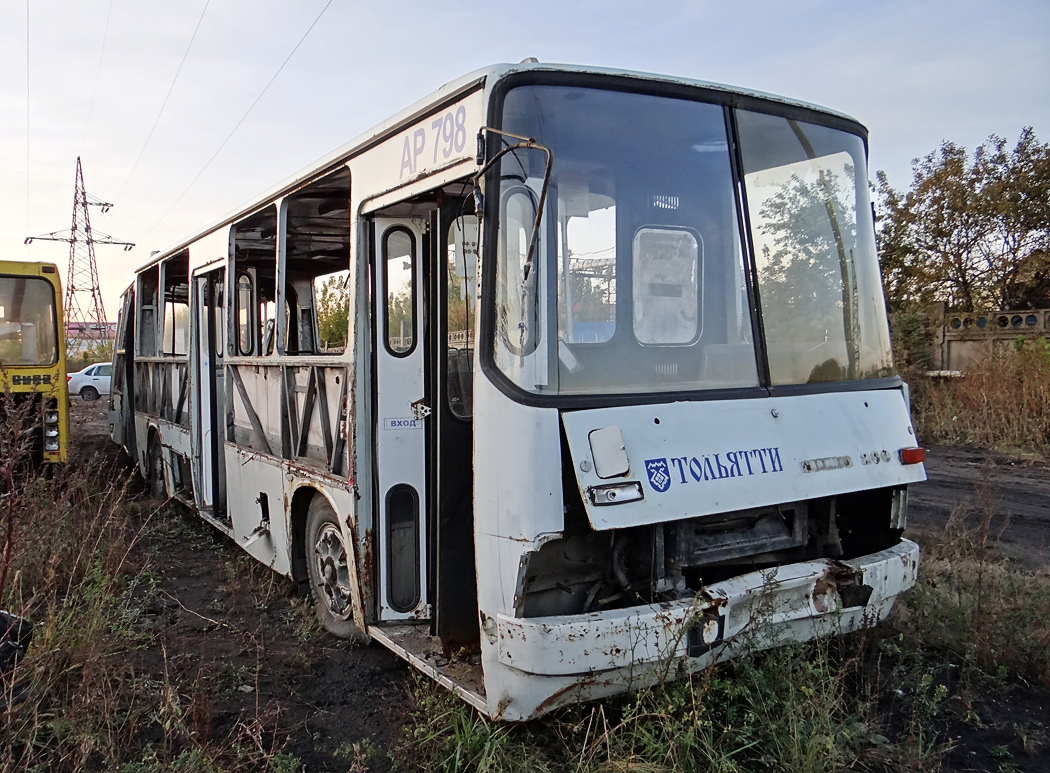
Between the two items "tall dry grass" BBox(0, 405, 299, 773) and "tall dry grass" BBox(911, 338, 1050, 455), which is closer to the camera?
"tall dry grass" BBox(0, 405, 299, 773)

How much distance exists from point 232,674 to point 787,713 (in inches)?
107

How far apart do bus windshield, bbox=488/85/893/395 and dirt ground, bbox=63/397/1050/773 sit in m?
1.76

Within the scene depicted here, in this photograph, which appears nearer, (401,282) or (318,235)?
(401,282)

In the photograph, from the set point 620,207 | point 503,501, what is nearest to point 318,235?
point 620,207

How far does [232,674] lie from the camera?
412cm

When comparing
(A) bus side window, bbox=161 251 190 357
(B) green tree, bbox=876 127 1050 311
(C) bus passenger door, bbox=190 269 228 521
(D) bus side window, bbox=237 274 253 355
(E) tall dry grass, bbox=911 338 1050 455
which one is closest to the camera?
(D) bus side window, bbox=237 274 253 355

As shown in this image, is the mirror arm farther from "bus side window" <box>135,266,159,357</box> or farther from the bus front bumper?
"bus side window" <box>135,266,159,357</box>

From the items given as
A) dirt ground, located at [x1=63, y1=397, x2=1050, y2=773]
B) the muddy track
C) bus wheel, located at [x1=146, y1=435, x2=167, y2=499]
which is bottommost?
dirt ground, located at [x1=63, y1=397, x2=1050, y2=773]

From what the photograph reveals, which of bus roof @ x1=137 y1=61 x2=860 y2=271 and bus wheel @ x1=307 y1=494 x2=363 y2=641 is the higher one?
bus roof @ x1=137 y1=61 x2=860 y2=271

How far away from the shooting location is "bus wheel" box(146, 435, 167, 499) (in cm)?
880

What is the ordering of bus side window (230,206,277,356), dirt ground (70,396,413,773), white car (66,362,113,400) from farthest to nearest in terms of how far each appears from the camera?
white car (66,362,113,400)
bus side window (230,206,277,356)
dirt ground (70,396,413,773)

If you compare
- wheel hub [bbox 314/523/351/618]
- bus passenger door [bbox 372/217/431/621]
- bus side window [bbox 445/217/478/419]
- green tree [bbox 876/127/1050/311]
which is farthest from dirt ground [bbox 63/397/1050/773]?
green tree [bbox 876/127/1050/311]

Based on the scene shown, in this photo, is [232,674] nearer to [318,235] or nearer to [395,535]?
[395,535]

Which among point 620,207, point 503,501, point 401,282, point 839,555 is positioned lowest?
point 839,555
